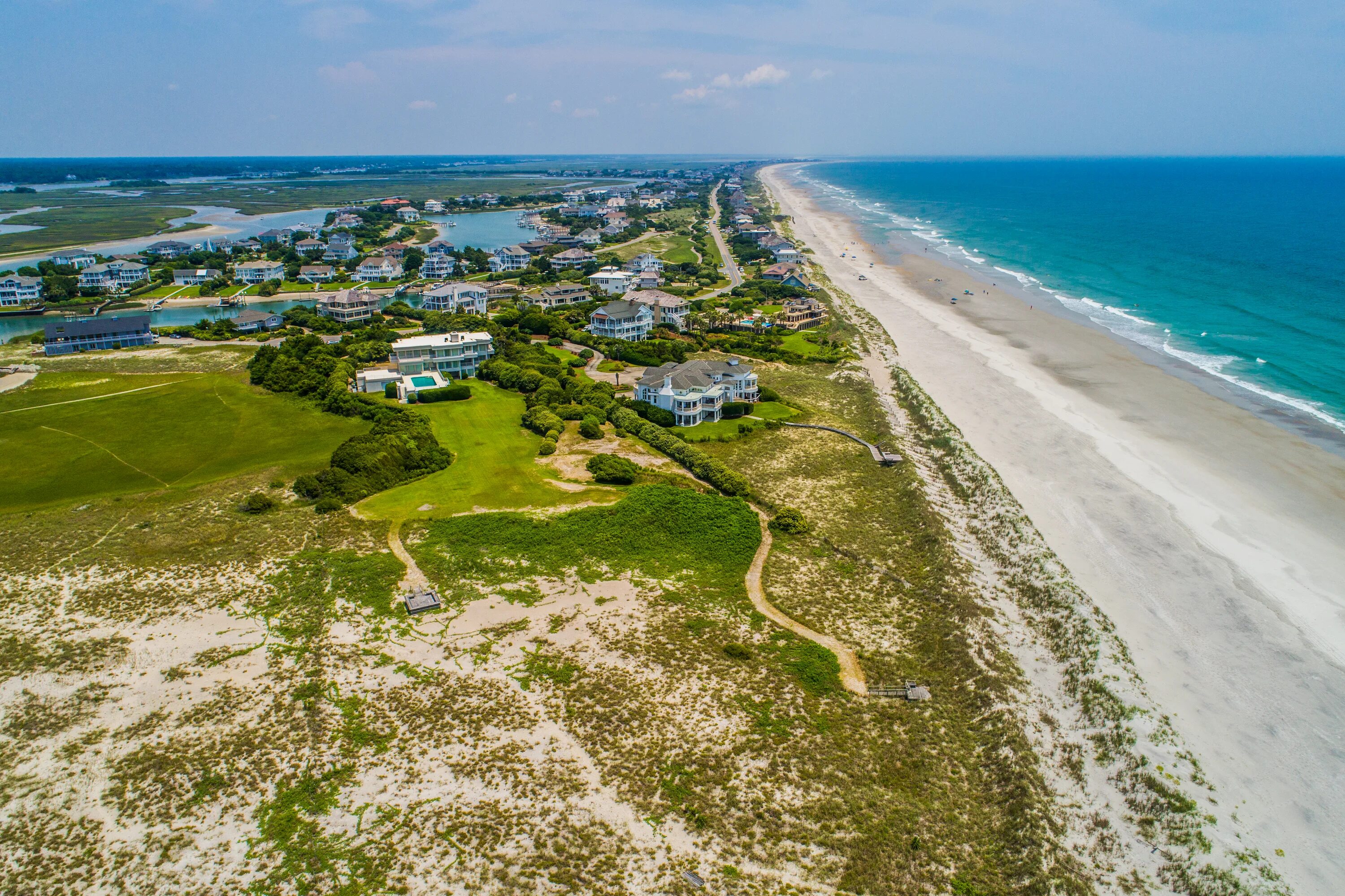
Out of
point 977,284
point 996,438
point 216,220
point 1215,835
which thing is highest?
point 216,220

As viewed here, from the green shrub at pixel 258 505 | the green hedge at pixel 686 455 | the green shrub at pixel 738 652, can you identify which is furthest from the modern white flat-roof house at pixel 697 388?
the green shrub at pixel 258 505

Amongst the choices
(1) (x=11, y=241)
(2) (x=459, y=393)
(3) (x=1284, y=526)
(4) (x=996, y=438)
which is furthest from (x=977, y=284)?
(1) (x=11, y=241)

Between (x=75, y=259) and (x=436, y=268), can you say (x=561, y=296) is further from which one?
(x=75, y=259)

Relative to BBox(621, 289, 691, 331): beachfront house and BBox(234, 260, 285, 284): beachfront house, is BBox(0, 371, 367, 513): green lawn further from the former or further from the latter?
BBox(234, 260, 285, 284): beachfront house

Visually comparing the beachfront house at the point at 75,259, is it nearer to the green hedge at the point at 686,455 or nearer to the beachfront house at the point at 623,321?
the beachfront house at the point at 623,321

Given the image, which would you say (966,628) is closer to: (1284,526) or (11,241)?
(1284,526)

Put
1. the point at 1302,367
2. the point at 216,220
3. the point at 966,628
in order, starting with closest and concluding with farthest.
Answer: the point at 966,628
the point at 1302,367
the point at 216,220
